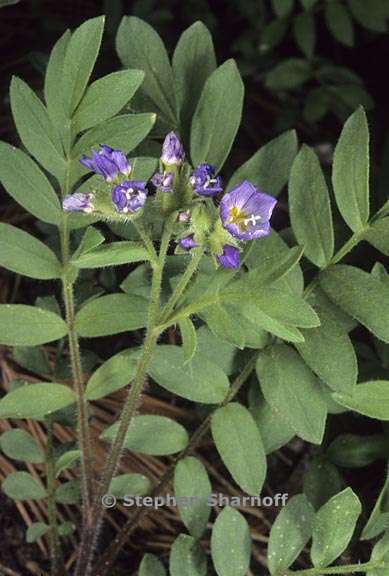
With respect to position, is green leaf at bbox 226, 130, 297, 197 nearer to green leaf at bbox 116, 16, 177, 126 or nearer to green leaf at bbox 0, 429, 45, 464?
green leaf at bbox 116, 16, 177, 126

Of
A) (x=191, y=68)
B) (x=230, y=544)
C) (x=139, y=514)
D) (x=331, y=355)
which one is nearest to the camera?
(x=331, y=355)

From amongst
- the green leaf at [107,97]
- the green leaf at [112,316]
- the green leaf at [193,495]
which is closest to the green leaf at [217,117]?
the green leaf at [107,97]

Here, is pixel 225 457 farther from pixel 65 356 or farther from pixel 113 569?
pixel 65 356

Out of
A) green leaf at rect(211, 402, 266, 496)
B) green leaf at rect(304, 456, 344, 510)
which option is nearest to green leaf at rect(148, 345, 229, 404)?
green leaf at rect(211, 402, 266, 496)

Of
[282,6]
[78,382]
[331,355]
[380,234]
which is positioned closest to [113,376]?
[78,382]

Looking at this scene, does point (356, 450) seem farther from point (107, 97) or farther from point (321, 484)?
point (107, 97)

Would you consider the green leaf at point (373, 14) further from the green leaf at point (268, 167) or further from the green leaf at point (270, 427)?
the green leaf at point (270, 427)
